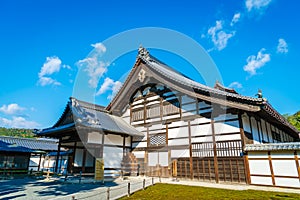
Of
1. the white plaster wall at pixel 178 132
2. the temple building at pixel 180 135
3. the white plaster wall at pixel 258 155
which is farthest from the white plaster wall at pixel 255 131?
the white plaster wall at pixel 178 132

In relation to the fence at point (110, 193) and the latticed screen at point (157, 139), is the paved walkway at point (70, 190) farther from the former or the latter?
the latticed screen at point (157, 139)

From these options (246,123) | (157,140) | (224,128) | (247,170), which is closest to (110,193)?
(157,140)

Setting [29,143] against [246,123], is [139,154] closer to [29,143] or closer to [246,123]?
[246,123]

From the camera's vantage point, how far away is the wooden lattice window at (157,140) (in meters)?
13.8

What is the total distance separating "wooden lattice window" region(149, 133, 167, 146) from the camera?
544 inches

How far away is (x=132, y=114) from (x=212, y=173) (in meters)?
8.01

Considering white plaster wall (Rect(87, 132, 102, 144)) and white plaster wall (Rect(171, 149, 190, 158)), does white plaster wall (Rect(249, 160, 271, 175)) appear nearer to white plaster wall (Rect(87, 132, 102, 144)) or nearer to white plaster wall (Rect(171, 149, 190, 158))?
white plaster wall (Rect(171, 149, 190, 158))

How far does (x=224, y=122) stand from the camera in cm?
1122

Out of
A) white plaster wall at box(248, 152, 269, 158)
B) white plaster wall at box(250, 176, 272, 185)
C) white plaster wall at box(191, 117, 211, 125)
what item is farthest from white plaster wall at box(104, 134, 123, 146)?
white plaster wall at box(250, 176, 272, 185)

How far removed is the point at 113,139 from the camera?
47.2 feet

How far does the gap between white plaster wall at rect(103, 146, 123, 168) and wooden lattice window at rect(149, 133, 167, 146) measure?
Answer: 2458 mm

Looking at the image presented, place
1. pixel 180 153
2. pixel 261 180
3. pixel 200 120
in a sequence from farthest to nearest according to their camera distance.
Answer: pixel 180 153, pixel 200 120, pixel 261 180

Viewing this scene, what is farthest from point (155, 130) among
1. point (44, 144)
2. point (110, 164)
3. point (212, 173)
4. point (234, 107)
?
point (44, 144)

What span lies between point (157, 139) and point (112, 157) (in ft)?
11.2
